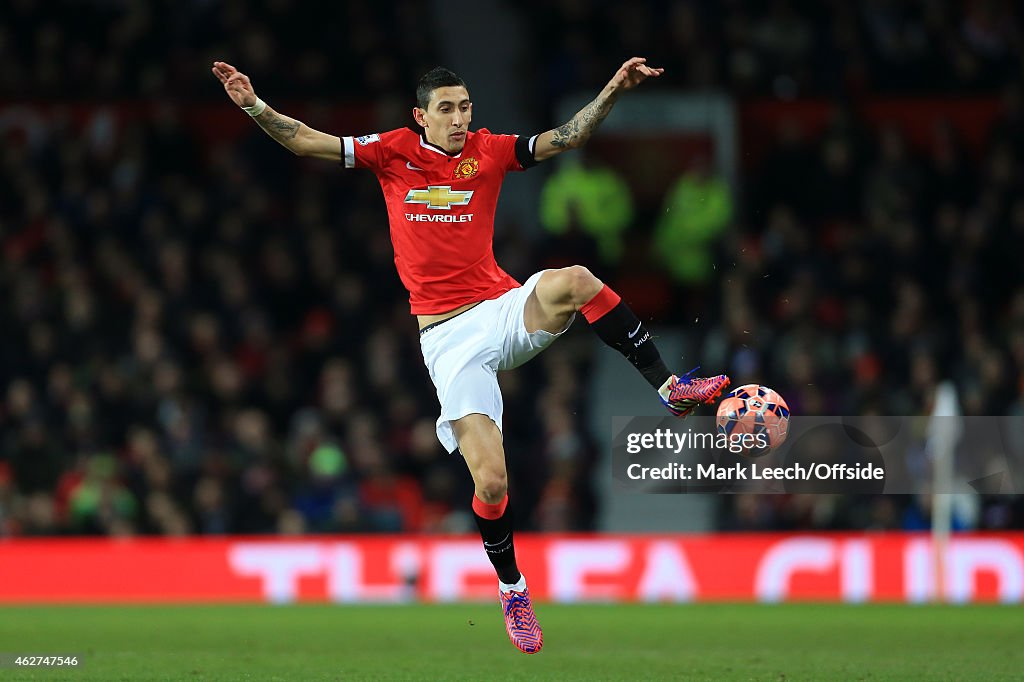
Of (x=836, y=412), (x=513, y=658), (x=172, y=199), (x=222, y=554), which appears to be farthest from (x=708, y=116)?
(x=513, y=658)

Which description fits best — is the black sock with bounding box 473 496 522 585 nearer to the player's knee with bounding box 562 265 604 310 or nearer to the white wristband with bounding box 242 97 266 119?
the player's knee with bounding box 562 265 604 310

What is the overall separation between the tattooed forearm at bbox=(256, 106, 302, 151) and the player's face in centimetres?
67

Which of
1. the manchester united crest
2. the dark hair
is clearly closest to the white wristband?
the dark hair

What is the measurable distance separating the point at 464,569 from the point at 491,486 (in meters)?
6.31

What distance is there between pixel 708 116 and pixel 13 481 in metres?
7.78

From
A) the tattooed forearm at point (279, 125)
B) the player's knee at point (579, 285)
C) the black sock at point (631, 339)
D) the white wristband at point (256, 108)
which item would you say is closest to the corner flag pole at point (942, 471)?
the black sock at point (631, 339)

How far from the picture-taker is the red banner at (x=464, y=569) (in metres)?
14.5

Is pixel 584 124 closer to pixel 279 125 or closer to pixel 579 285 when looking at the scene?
pixel 579 285

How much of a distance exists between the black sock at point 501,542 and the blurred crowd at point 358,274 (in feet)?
16.9

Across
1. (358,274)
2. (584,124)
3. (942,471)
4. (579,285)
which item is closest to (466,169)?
(584,124)

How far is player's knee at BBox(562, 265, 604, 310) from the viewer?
8352 mm

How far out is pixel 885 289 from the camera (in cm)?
1602

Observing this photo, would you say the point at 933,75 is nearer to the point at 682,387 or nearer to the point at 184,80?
the point at 184,80

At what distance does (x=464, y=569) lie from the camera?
14.7 m
